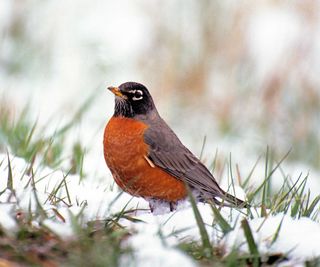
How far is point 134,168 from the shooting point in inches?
195

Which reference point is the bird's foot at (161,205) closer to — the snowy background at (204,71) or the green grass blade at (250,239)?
the green grass blade at (250,239)

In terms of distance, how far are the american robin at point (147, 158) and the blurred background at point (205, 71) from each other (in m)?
3.47

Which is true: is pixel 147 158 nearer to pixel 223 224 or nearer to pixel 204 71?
pixel 223 224

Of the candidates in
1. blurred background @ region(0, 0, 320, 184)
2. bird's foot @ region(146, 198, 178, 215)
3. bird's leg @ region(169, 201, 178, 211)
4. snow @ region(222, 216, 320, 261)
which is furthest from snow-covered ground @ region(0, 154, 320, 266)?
blurred background @ region(0, 0, 320, 184)

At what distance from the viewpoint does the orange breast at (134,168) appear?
4871mm

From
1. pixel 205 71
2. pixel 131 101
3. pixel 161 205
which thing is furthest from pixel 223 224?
pixel 205 71

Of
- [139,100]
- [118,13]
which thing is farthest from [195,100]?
[139,100]

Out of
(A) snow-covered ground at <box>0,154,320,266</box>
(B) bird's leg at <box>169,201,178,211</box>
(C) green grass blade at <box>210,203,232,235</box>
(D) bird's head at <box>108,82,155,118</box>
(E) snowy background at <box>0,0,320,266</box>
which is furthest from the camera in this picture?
(E) snowy background at <box>0,0,320,266</box>

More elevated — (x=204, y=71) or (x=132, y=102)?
(x=204, y=71)

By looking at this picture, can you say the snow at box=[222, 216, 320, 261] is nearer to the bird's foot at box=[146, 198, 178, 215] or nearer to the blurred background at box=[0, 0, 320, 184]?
the bird's foot at box=[146, 198, 178, 215]

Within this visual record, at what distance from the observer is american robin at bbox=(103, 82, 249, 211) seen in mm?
4914

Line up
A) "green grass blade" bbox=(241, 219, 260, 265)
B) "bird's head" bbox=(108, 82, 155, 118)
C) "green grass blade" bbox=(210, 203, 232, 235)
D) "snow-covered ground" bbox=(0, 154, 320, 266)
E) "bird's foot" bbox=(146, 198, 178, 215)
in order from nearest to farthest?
"snow-covered ground" bbox=(0, 154, 320, 266) < "green grass blade" bbox=(241, 219, 260, 265) < "green grass blade" bbox=(210, 203, 232, 235) < "bird's foot" bbox=(146, 198, 178, 215) < "bird's head" bbox=(108, 82, 155, 118)

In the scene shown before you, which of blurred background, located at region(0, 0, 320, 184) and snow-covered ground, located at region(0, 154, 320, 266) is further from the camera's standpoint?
blurred background, located at region(0, 0, 320, 184)

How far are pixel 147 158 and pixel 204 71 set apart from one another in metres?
5.15
